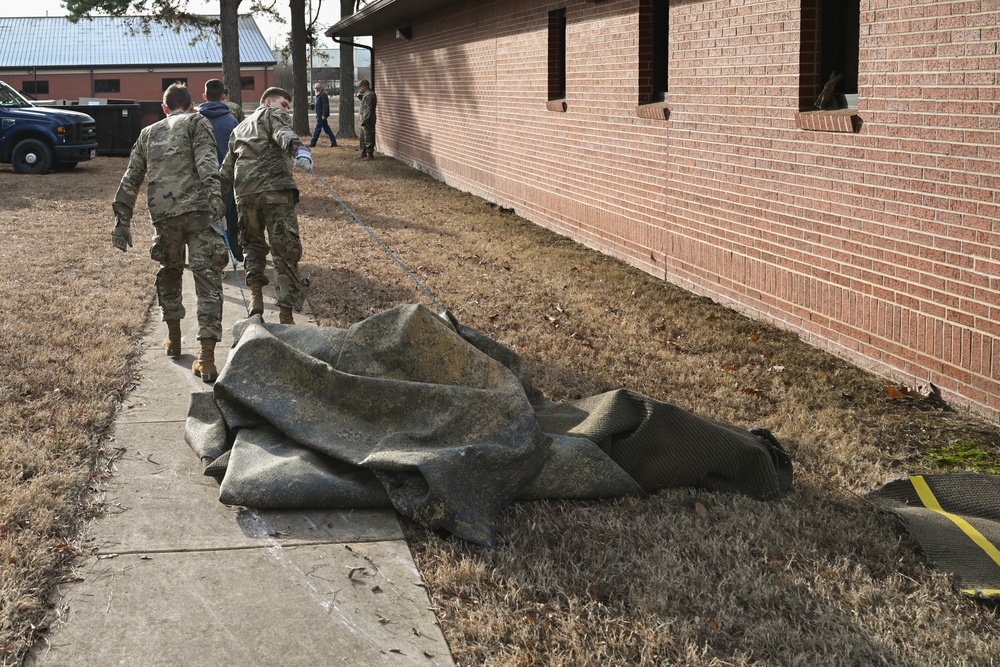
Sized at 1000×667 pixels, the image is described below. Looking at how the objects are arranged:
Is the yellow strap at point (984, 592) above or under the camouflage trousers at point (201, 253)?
under

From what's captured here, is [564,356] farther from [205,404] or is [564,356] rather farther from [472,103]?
[472,103]

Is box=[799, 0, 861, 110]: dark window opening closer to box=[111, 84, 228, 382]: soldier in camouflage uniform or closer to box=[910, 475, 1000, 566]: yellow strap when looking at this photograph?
box=[910, 475, 1000, 566]: yellow strap

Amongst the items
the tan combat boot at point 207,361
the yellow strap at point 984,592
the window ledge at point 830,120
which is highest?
the window ledge at point 830,120

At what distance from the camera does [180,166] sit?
7457 mm

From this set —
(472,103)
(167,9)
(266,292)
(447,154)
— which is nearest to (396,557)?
(266,292)

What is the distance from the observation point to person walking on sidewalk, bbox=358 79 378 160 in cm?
2804

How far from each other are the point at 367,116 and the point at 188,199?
21.5m

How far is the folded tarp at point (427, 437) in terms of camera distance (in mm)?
4801

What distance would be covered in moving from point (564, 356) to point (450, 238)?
21.3ft

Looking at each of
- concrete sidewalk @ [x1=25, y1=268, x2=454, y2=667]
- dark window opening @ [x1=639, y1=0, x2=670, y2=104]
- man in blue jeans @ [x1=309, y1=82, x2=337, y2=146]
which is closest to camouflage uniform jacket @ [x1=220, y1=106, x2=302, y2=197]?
concrete sidewalk @ [x1=25, y1=268, x2=454, y2=667]

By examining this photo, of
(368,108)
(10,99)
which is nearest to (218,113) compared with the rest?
(10,99)

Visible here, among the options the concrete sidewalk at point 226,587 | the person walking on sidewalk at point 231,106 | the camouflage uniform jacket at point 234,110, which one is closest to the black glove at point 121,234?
the concrete sidewalk at point 226,587

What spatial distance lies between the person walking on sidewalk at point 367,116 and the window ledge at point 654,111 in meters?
17.3

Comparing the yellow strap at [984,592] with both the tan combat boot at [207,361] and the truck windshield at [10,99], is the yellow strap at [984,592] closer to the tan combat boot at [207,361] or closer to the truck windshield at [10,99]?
the tan combat boot at [207,361]
